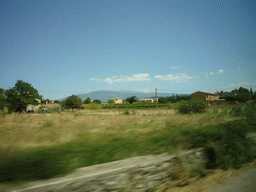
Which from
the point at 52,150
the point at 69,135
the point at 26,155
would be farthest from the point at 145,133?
the point at 26,155

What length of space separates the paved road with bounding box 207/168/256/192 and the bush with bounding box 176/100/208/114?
54.8 feet

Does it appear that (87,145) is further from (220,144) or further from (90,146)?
(220,144)

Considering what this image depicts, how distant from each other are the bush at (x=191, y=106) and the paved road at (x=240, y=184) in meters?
16.7

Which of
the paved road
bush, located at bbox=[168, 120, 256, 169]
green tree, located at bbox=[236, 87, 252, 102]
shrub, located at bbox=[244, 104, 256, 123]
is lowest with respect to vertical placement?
the paved road

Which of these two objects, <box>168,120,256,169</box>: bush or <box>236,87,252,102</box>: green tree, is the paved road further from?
<box>236,87,252,102</box>: green tree

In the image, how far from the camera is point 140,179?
2.18 metres

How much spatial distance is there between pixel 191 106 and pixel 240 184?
1781 centimetres

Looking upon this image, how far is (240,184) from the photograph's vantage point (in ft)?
8.75

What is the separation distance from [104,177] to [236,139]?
3090mm

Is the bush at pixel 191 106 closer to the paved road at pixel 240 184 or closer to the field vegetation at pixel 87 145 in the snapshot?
the field vegetation at pixel 87 145

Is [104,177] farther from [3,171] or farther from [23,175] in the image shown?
[3,171]

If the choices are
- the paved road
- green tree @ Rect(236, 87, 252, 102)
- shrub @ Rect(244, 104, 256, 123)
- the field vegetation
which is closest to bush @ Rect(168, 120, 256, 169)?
the field vegetation

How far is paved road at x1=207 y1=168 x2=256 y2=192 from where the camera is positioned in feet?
8.24

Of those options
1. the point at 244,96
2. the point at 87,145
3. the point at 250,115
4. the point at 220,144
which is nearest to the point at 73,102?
the point at 244,96
